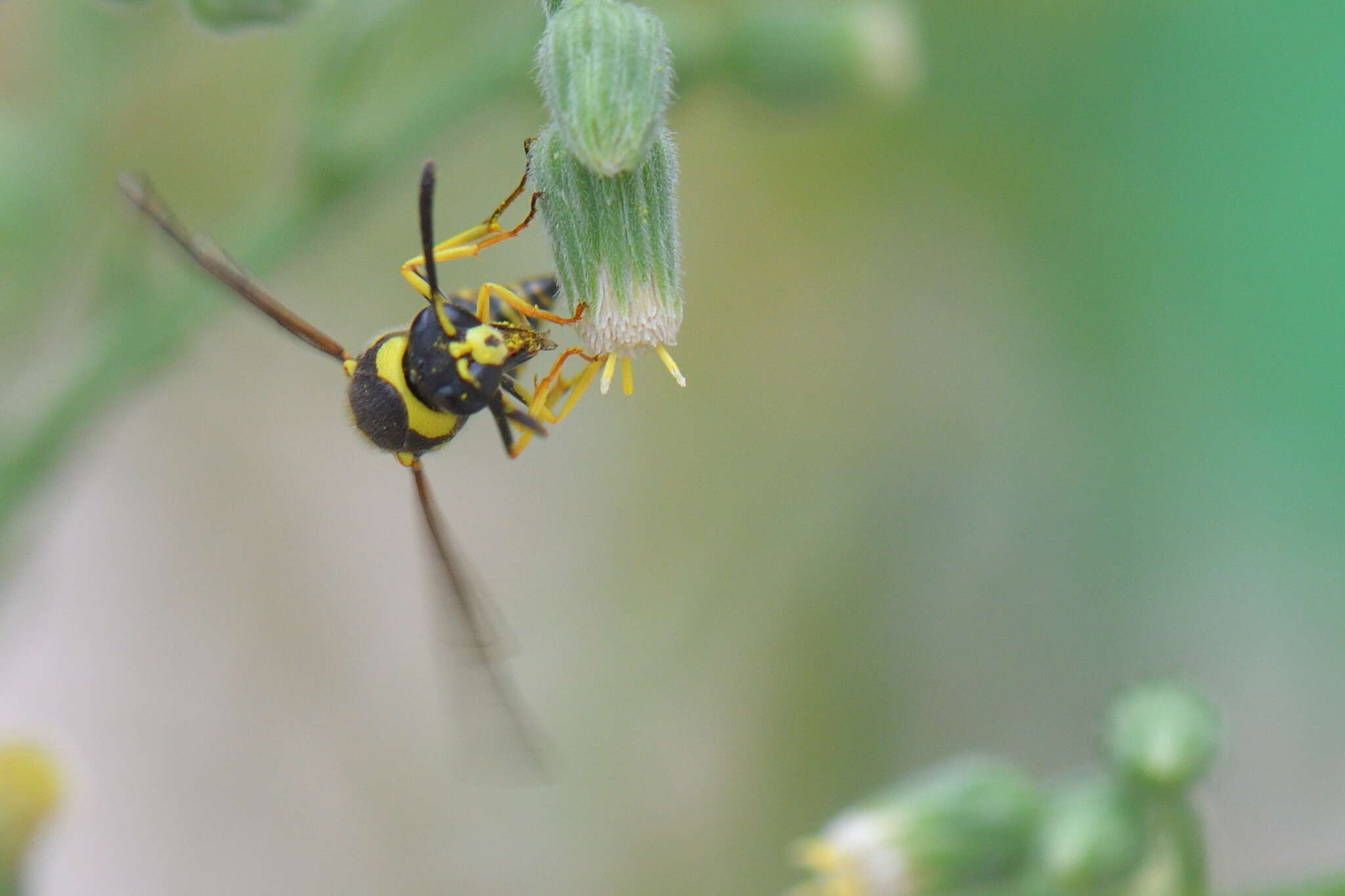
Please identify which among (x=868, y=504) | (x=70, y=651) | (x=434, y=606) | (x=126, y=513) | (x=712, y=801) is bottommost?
(x=434, y=606)

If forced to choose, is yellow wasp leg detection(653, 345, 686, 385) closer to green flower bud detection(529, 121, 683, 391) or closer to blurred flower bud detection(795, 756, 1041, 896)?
green flower bud detection(529, 121, 683, 391)

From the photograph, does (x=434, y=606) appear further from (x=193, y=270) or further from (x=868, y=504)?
(x=868, y=504)

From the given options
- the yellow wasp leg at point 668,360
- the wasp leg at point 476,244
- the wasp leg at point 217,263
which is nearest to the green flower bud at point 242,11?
the wasp leg at point 217,263

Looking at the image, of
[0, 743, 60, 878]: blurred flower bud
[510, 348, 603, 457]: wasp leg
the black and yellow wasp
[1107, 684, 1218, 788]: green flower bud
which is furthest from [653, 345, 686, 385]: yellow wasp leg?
[0, 743, 60, 878]: blurred flower bud

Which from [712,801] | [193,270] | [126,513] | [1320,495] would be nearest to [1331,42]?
[1320,495]

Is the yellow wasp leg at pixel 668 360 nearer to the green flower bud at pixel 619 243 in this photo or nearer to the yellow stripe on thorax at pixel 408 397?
the green flower bud at pixel 619 243
